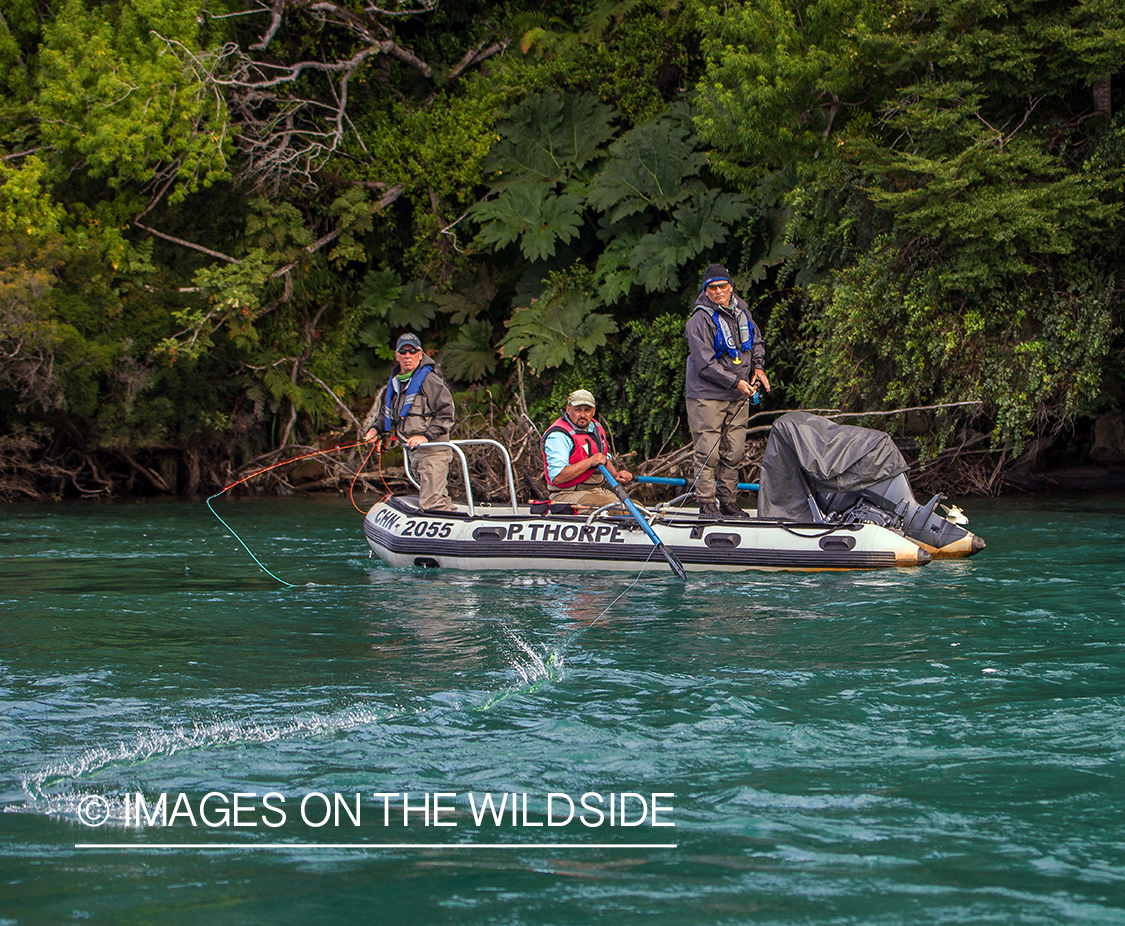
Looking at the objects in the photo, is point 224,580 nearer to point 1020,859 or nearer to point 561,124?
point 1020,859

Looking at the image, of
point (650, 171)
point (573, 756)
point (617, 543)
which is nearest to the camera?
point (573, 756)

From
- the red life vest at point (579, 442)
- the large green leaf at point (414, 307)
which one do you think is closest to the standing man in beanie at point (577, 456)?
the red life vest at point (579, 442)

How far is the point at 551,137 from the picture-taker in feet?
52.4

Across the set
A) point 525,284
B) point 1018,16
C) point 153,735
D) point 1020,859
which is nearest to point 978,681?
point 1020,859

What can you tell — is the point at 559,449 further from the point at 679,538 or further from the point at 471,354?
the point at 471,354

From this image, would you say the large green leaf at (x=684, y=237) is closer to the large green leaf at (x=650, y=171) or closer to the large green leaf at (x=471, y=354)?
the large green leaf at (x=650, y=171)

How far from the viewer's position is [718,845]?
3.75 m

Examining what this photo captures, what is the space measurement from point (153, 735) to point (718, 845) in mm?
2459

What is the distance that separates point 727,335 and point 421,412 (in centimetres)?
260

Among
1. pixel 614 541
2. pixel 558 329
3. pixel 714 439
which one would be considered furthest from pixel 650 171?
pixel 614 541

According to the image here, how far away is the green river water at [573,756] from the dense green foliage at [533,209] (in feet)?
14.5

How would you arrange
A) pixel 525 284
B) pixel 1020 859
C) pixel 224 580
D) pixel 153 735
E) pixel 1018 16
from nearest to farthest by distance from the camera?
pixel 1020 859 → pixel 153 735 → pixel 224 580 → pixel 1018 16 → pixel 525 284

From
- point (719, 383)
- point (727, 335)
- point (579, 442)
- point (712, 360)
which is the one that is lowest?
point (579, 442)

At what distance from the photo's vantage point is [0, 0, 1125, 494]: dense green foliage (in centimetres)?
1152
